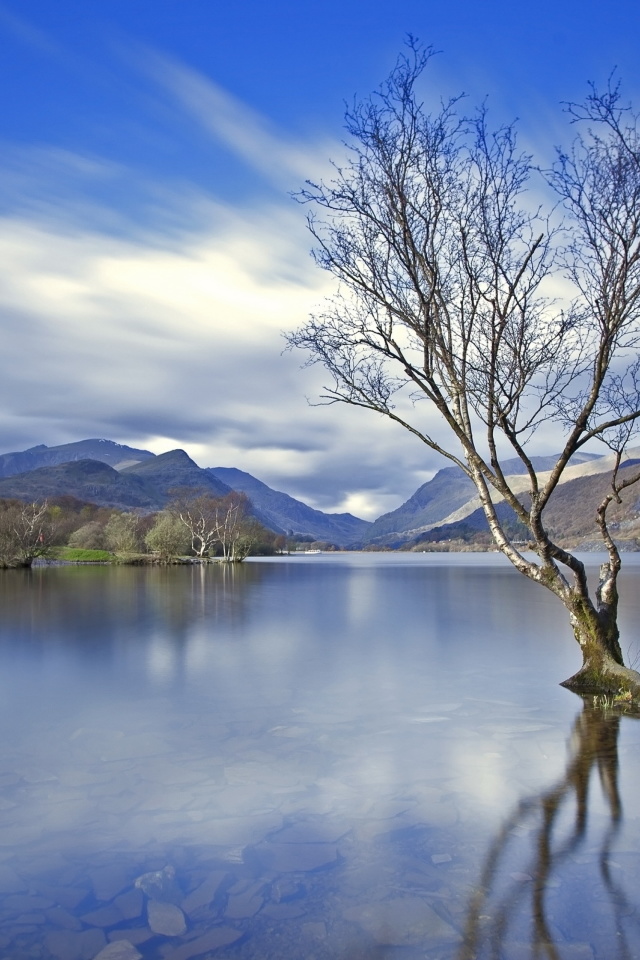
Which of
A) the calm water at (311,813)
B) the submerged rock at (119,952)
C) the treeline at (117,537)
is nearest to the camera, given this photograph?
the submerged rock at (119,952)

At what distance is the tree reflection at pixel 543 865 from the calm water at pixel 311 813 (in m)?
0.02

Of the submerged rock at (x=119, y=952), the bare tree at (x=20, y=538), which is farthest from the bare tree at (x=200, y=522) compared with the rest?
the submerged rock at (x=119, y=952)

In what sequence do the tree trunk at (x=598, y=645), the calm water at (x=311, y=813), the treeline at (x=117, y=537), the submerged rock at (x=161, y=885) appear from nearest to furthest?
the calm water at (x=311, y=813) < the submerged rock at (x=161, y=885) < the tree trunk at (x=598, y=645) < the treeline at (x=117, y=537)

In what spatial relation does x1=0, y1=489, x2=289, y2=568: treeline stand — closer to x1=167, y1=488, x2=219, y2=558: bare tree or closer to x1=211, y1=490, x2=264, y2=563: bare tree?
x1=211, y1=490, x2=264, y2=563: bare tree

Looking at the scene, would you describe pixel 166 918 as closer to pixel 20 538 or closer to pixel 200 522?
pixel 20 538

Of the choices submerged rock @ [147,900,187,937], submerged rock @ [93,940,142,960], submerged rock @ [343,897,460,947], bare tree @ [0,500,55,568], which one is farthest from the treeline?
submerged rock @ [343,897,460,947]

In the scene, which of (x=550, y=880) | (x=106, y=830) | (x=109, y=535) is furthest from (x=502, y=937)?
(x=109, y=535)

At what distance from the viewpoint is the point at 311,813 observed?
731cm

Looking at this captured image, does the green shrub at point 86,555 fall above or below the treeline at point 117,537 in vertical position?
below

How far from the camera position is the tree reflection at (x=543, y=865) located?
474 cm

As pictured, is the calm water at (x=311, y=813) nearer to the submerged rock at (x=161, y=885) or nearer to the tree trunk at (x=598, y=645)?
the submerged rock at (x=161, y=885)

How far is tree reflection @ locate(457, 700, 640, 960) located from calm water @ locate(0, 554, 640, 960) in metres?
0.02

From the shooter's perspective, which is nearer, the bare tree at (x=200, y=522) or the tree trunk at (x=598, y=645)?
the tree trunk at (x=598, y=645)

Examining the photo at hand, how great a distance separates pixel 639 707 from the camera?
12070mm
